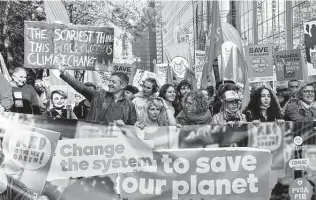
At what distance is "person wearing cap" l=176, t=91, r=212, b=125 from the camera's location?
271 inches

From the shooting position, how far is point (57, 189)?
6.11 metres

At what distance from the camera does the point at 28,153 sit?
20.1 ft

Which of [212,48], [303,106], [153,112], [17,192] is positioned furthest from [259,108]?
[212,48]

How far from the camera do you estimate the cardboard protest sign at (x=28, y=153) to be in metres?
6.08

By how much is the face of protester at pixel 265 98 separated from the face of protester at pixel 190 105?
34.3 inches

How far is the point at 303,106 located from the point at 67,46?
3249 mm

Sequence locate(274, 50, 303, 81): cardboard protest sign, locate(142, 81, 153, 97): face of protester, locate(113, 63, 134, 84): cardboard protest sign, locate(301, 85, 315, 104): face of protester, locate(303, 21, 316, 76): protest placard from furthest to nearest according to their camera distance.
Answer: locate(113, 63, 134, 84): cardboard protest sign < locate(274, 50, 303, 81): cardboard protest sign < locate(303, 21, 316, 76): protest placard < locate(142, 81, 153, 97): face of protester < locate(301, 85, 315, 104): face of protester

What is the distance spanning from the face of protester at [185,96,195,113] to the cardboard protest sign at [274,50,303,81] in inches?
247

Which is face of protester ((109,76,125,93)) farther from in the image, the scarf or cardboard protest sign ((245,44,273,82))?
cardboard protest sign ((245,44,273,82))

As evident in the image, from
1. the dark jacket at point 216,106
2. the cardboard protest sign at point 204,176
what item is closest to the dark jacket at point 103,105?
the cardboard protest sign at point 204,176

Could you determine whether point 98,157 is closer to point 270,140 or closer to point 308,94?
point 270,140

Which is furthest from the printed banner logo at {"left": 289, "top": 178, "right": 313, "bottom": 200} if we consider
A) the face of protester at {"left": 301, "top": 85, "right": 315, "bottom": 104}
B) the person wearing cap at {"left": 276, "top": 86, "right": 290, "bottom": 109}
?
the person wearing cap at {"left": 276, "top": 86, "right": 290, "bottom": 109}

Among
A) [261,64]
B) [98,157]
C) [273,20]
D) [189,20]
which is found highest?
[189,20]

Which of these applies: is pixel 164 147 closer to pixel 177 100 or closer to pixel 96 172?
pixel 96 172
